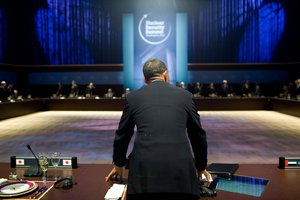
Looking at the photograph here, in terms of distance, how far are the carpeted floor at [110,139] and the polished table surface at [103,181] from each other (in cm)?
222

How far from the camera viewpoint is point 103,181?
81.5 inches

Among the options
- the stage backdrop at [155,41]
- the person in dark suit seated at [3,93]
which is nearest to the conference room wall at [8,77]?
the person in dark suit seated at [3,93]

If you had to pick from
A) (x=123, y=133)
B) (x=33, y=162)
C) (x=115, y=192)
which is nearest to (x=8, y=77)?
(x=33, y=162)

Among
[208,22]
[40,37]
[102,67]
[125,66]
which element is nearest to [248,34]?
[208,22]

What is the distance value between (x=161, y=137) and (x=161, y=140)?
13mm

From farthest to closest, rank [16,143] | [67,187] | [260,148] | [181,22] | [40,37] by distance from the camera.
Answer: [40,37] < [181,22] < [16,143] < [260,148] < [67,187]

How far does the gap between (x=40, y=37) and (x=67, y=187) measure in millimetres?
13423

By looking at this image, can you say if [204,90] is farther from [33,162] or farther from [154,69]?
[154,69]

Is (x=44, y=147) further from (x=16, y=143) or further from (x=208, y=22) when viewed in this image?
(x=208, y=22)

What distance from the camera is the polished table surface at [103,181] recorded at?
181cm

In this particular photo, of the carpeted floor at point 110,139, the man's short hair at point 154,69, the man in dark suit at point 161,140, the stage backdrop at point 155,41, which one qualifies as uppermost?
the stage backdrop at point 155,41

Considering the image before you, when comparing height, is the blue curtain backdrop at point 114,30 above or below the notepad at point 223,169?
above

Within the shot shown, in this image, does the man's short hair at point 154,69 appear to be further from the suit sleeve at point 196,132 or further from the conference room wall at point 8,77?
the conference room wall at point 8,77

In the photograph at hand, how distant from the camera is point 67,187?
1942 millimetres
